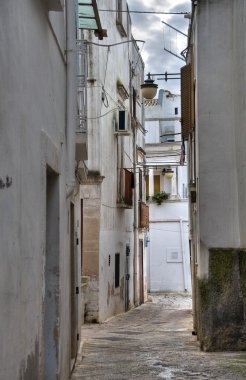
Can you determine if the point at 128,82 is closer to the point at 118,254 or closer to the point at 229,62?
the point at 118,254

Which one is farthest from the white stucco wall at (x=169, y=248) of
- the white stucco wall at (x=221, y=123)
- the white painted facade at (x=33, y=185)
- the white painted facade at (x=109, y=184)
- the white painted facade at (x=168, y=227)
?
the white painted facade at (x=33, y=185)

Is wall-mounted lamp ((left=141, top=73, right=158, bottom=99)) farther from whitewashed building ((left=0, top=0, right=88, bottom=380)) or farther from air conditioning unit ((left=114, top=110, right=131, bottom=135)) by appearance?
whitewashed building ((left=0, top=0, right=88, bottom=380))

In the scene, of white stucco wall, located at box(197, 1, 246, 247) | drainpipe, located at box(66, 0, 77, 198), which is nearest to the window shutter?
white stucco wall, located at box(197, 1, 246, 247)

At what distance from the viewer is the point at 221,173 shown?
39.6 feet

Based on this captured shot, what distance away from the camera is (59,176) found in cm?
756

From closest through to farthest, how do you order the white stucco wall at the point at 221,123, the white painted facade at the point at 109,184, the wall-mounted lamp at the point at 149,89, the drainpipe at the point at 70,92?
the drainpipe at the point at 70,92 < the white stucco wall at the point at 221,123 < the white painted facade at the point at 109,184 < the wall-mounted lamp at the point at 149,89

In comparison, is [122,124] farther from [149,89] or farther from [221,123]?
[221,123]

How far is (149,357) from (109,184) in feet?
31.4

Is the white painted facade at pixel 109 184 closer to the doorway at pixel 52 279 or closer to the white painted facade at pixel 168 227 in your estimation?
the doorway at pixel 52 279

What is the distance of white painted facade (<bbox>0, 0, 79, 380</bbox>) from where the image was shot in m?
4.27

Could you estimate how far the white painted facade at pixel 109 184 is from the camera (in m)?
18.1

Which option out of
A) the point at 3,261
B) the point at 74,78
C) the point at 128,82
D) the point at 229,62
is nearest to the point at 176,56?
the point at 128,82

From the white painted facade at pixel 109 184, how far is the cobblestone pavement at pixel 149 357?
2214 mm

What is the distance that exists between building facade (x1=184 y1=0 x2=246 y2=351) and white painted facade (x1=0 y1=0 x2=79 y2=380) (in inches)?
151
